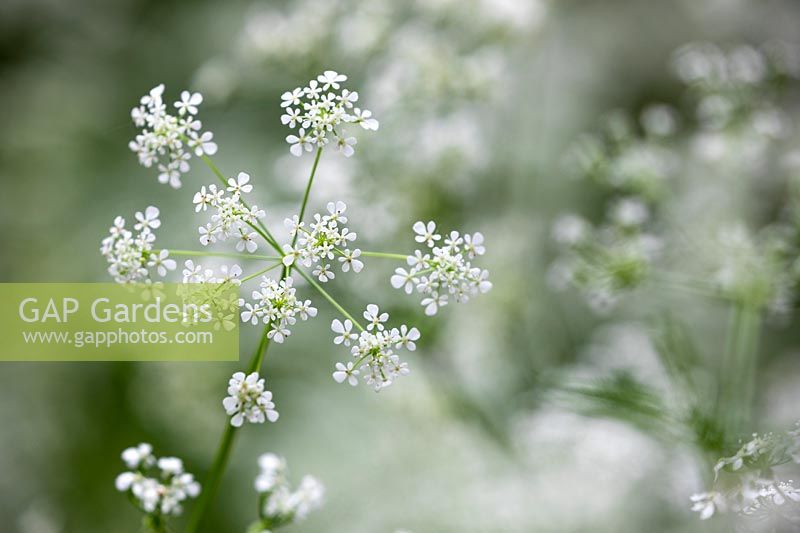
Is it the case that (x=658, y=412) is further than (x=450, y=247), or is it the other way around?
(x=658, y=412)

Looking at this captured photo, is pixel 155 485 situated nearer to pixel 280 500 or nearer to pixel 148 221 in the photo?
pixel 280 500

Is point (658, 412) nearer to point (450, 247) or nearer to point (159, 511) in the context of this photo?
point (450, 247)

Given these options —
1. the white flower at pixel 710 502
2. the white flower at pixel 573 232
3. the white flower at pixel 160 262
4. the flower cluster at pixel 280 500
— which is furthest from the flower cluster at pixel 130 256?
the white flower at pixel 573 232

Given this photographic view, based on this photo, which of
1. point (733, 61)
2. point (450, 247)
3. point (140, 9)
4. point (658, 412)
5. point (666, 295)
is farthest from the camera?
point (140, 9)

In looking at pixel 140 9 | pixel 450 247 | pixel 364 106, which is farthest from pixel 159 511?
pixel 140 9

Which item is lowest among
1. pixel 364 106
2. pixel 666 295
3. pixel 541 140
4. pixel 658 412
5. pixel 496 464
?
pixel 658 412

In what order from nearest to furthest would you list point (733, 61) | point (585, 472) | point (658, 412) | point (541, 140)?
point (658, 412), point (733, 61), point (585, 472), point (541, 140)

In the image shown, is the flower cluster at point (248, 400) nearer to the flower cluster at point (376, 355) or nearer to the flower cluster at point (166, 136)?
the flower cluster at point (376, 355)
